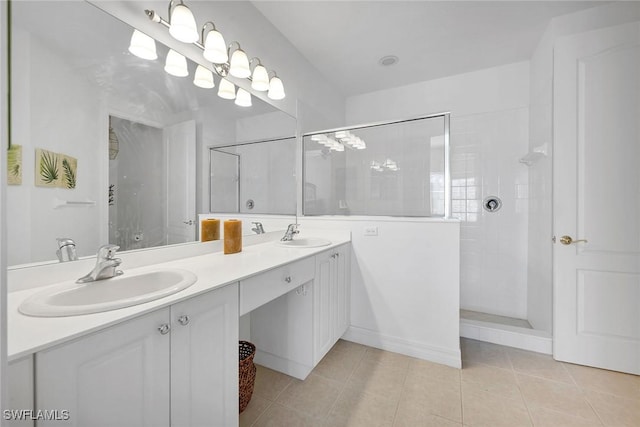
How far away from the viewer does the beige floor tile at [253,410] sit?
1351mm

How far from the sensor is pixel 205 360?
0.93 metres

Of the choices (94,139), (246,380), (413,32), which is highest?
Result: (413,32)

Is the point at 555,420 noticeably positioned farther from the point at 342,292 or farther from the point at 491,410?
the point at 342,292

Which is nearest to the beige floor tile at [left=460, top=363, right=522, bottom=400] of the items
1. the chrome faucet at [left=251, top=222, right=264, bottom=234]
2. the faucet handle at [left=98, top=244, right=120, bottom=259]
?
the chrome faucet at [left=251, top=222, right=264, bottom=234]

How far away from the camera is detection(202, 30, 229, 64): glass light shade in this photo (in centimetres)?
145

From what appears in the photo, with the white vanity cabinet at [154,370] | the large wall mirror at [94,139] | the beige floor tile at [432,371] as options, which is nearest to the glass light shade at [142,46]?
the large wall mirror at [94,139]

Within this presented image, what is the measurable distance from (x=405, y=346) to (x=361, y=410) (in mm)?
702

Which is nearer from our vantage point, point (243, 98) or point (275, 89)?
point (243, 98)

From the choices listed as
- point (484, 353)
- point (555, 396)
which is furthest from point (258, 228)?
point (555, 396)

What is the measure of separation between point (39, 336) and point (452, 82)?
351cm

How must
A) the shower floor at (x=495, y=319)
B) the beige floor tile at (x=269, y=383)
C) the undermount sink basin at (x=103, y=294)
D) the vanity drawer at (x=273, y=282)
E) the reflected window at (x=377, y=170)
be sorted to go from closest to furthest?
the undermount sink basin at (x=103, y=294) < the vanity drawer at (x=273, y=282) < the beige floor tile at (x=269, y=383) < the reflected window at (x=377, y=170) < the shower floor at (x=495, y=319)

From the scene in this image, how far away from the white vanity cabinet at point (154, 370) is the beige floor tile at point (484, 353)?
1712 mm

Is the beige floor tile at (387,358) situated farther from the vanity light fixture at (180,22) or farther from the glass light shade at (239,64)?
the vanity light fixture at (180,22)

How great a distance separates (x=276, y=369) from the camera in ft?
5.74
